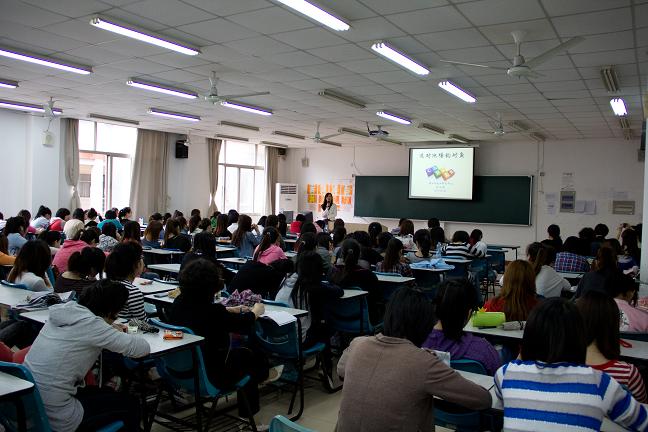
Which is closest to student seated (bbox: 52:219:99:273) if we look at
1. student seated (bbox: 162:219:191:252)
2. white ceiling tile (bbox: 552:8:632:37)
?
student seated (bbox: 162:219:191:252)

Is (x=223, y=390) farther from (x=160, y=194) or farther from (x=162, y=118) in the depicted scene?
(x=160, y=194)

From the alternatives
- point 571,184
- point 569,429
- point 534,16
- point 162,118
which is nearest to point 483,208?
point 571,184

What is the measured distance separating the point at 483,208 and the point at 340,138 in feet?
13.1

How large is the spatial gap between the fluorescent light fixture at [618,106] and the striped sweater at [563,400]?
7.38 meters

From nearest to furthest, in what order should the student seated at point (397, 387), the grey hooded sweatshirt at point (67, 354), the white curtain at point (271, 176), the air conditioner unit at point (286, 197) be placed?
the student seated at point (397, 387), the grey hooded sweatshirt at point (67, 354), the air conditioner unit at point (286, 197), the white curtain at point (271, 176)

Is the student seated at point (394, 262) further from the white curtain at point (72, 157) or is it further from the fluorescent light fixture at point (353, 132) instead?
the white curtain at point (72, 157)

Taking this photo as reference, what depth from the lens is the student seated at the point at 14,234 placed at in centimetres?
667

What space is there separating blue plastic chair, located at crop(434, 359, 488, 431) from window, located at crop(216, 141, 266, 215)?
1326 centimetres

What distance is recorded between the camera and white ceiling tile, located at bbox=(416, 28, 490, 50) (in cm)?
526

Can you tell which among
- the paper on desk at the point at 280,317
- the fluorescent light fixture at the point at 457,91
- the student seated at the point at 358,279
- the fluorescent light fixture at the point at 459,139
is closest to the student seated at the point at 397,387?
the paper on desk at the point at 280,317

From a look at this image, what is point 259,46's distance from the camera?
5.95 metres

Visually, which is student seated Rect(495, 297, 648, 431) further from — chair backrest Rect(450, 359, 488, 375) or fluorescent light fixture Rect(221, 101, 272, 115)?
fluorescent light fixture Rect(221, 101, 272, 115)

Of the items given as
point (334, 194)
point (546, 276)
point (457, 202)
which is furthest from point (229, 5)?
point (334, 194)

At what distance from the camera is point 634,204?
12.2 metres
